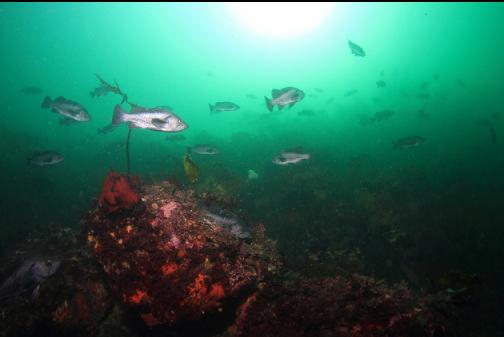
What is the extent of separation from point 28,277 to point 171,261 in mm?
3166

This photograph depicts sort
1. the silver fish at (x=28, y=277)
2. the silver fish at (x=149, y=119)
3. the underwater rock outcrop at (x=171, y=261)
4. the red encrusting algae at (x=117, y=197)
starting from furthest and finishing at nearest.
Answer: the silver fish at (x=149, y=119) < the silver fish at (x=28, y=277) < the red encrusting algae at (x=117, y=197) < the underwater rock outcrop at (x=171, y=261)

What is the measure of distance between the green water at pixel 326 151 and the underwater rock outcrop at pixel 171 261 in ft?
10.2

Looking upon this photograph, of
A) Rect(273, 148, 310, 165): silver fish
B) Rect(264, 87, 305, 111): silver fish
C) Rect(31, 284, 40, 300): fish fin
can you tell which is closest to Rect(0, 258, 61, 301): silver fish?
Rect(31, 284, 40, 300): fish fin

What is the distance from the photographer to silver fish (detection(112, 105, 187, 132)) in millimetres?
4484

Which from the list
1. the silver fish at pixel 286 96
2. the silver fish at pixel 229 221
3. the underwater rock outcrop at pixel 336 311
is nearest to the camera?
the underwater rock outcrop at pixel 336 311

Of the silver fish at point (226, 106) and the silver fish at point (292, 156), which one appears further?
the silver fish at point (226, 106)

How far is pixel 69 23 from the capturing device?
54.5 meters

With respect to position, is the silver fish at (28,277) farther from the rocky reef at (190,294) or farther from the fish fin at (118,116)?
the fish fin at (118,116)

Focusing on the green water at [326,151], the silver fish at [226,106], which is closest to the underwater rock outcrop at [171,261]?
→ the green water at [326,151]

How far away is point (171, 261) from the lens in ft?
10.2

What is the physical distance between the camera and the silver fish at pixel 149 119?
448cm

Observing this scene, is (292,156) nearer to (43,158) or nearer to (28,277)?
(28,277)

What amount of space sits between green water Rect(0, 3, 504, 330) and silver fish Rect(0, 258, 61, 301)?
3.31 metres

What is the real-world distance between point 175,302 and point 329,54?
138m
